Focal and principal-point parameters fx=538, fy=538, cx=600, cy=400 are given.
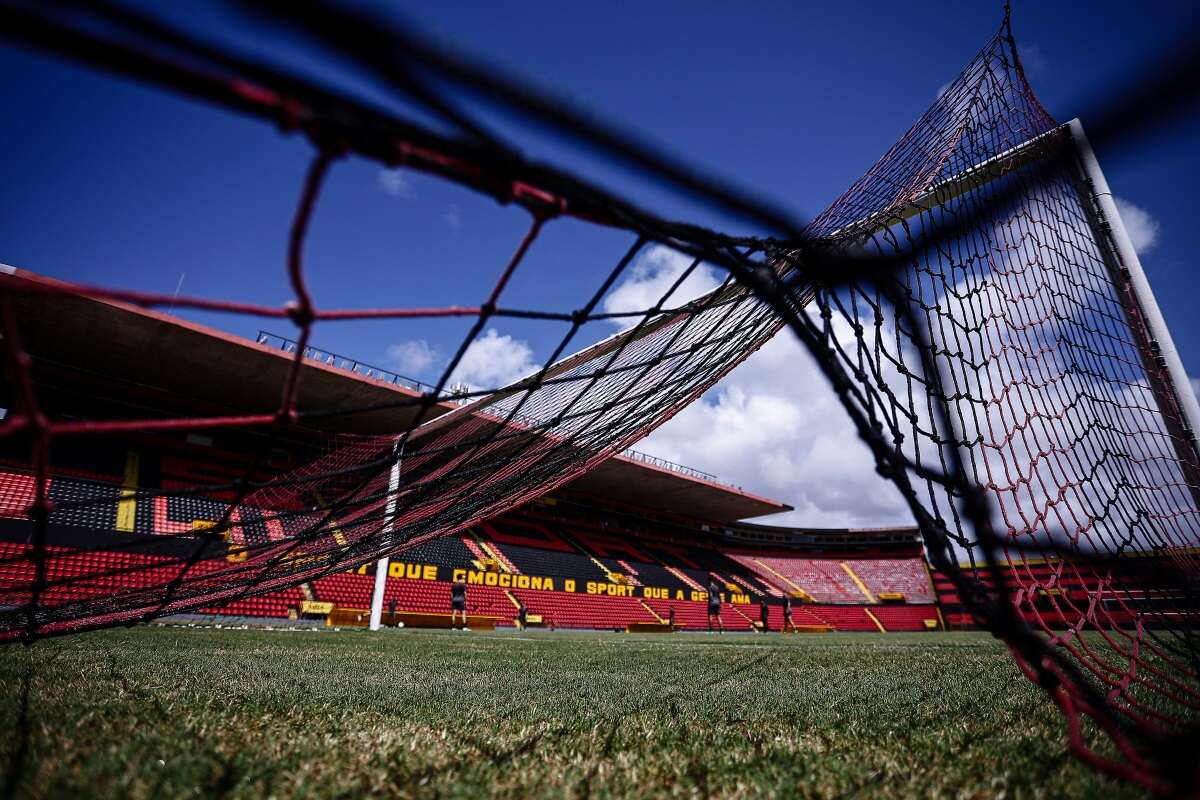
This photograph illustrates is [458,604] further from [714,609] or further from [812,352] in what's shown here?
[812,352]

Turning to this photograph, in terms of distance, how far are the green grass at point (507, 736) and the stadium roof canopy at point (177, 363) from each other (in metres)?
6.81

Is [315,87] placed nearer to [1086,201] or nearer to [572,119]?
[572,119]

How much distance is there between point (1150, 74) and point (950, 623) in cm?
3174

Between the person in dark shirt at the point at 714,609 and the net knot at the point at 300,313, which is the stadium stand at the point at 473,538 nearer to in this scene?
the person in dark shirt at the point at 714,609

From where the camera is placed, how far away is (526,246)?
1.29m

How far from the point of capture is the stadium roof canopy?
11.0 m

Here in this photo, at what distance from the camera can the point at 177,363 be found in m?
13.0

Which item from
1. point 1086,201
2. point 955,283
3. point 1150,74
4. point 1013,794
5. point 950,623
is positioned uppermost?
point 1086,201

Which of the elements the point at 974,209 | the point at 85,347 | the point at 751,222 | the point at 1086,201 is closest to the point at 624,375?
the point at 974,209

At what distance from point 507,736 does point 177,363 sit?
15.1 m

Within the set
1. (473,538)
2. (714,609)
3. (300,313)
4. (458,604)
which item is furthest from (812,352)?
(714,609)

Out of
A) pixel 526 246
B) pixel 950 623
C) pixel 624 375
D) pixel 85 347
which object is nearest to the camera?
pixel 526 246

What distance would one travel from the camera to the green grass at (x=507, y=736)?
50.7 inches

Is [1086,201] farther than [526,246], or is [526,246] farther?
[1086,201]
